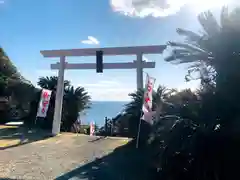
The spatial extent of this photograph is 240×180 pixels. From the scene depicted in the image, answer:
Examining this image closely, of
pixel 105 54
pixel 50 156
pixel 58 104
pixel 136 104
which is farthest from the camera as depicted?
pixel 58 104

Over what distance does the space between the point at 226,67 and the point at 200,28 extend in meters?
1.63

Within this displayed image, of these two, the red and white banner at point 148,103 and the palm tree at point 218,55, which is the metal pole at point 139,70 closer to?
the red and white banner at point 148,103

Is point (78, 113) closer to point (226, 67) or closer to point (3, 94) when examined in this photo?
point (3, 94)

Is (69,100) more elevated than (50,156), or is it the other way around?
(69,100)

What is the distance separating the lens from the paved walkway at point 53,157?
6.84 m

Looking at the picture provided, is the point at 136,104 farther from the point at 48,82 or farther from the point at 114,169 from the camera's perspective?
the point at 48,82

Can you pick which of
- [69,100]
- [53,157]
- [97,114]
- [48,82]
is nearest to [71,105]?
[69,100]

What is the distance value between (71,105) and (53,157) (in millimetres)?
8336

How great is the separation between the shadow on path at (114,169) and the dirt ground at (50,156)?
1.05 ft

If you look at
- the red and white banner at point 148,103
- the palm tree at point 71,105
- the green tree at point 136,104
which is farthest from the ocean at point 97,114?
the red and white banner at point 148,103

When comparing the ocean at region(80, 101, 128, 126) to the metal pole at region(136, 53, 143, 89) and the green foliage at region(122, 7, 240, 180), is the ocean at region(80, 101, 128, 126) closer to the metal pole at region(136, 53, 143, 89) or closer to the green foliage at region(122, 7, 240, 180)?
the metal pole at region(136, 53, 143, 89)

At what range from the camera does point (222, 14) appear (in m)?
6.30

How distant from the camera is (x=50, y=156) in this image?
898cm

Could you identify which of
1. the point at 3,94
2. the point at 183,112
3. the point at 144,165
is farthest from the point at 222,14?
the point at 3,94
